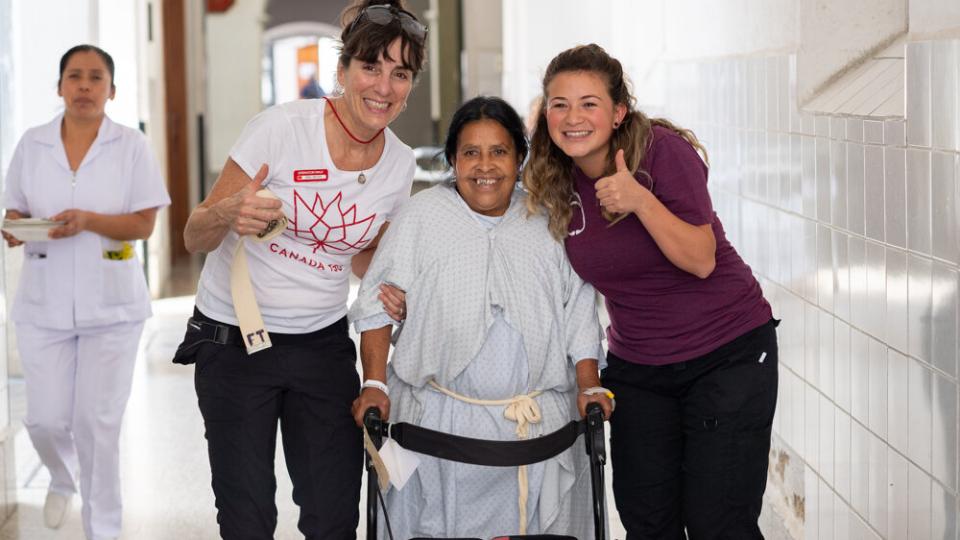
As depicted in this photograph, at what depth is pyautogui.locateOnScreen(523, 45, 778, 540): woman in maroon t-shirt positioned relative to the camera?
2.95 m

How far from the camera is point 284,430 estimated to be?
10.8 ft

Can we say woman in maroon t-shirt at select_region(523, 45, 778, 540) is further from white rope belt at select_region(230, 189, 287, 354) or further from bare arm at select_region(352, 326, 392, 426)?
white rope belt at select_region(230, 189, 287, 354)

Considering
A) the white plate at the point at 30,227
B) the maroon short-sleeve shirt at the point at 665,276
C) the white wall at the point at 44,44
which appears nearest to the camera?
the maroon short-sleeve shirt at the point at 665,276

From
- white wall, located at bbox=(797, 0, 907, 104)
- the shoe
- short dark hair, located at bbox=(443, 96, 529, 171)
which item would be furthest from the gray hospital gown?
the shoe

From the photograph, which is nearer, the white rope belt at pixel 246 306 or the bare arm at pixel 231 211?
the bare arm at pixel 231 211

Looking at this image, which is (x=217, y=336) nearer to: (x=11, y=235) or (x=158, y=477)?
(x=11, y=235)

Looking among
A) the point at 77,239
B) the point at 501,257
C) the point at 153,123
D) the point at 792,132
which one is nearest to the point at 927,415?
the point at 501,257

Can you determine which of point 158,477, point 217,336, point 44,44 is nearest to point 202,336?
point 217,336

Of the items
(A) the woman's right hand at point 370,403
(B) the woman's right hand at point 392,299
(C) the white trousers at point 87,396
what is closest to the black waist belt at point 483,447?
(A) the woman's right hand at point 370,403

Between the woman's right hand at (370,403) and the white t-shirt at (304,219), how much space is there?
0.98 ft

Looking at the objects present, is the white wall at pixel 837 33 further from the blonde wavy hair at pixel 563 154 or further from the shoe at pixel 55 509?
the shoe at pixel 55 509

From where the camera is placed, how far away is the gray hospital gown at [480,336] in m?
2.99

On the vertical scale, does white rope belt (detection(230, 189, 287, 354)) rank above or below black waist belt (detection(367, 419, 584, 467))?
above

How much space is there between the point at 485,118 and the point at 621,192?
411mm
